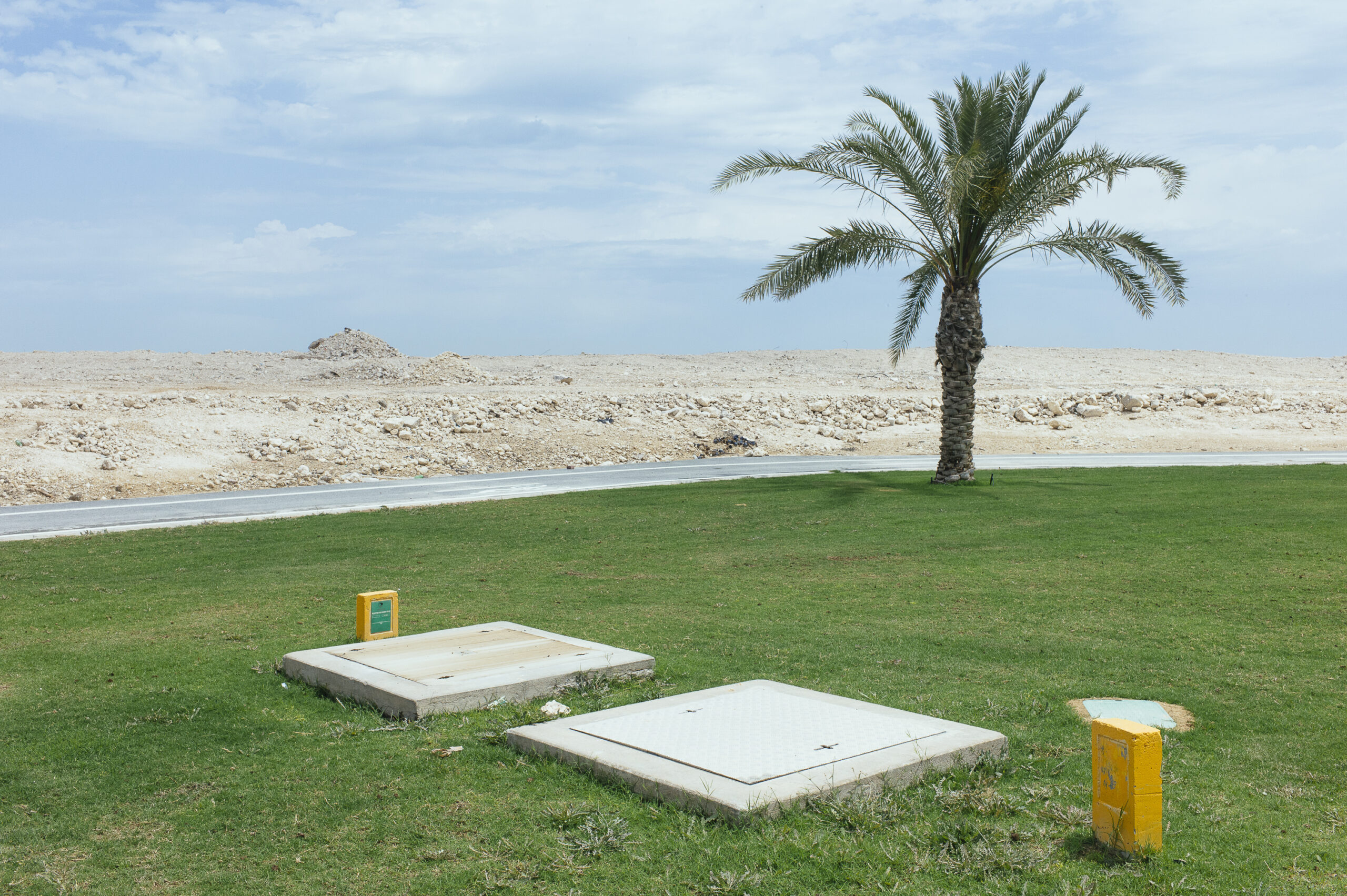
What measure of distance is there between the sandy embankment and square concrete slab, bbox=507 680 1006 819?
19105mm

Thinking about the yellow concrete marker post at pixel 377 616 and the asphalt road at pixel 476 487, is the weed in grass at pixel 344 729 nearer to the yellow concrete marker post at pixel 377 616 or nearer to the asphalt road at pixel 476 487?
the yellow concrete marker post at pixel 377 616

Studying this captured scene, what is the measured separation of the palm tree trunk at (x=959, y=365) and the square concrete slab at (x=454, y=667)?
1324cm

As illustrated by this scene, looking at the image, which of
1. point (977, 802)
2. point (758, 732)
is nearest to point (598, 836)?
point (758, 732)

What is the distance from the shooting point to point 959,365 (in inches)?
719

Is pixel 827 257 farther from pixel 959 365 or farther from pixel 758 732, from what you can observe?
pixel 758 732

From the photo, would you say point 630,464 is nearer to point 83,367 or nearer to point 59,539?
point 59,539

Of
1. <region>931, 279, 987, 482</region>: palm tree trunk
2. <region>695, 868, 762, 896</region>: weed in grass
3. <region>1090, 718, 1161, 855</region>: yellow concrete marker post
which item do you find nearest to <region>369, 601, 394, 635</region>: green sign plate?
<region>695, 868, 762, 896</region>: weed in grass

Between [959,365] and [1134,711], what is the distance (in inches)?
541

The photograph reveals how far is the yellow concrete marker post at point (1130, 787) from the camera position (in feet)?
11.0

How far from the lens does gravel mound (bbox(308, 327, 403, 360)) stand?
50938 mm

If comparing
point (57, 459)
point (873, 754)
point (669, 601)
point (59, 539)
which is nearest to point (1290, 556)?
point (669, 601)

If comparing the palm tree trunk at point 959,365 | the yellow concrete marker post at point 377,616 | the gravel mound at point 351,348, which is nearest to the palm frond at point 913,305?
the palm tree trunk at point 959,365

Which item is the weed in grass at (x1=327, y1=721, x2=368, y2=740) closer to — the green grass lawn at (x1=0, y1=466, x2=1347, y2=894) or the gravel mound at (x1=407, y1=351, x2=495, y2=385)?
the green grass lawn at (x1=0, y1=466, x2=1347, y2=894)

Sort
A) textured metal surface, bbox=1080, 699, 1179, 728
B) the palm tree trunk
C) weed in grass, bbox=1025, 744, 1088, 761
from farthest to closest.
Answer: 1. the palm tree trunk
2. textured metal surface, bbox=1080, 699, 1179, 728
3. weed in grass, bbox=1025, 744, 1088, 761
